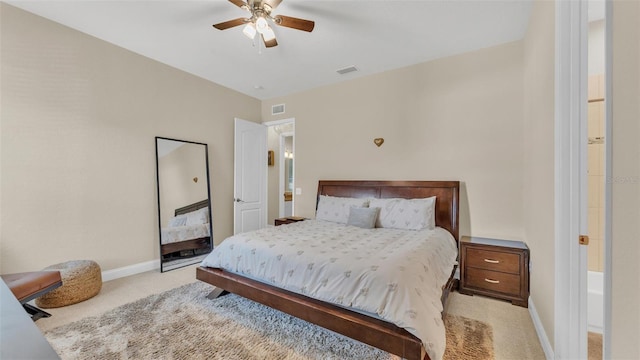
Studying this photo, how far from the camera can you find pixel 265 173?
5.02m

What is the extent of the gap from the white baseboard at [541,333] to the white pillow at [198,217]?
411 cm

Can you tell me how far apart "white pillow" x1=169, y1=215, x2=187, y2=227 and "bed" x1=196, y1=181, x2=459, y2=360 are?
4.70 feet

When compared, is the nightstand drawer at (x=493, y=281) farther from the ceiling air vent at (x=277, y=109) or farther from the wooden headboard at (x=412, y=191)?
the ceiling air vent at (x=277, y=109)

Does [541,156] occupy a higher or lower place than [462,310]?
higher

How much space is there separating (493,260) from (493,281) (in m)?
0.22

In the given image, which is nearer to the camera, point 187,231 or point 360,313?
point 360,313

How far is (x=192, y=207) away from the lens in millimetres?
3906

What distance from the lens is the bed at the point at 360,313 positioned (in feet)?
5.01

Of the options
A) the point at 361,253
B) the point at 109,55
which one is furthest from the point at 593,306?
the point at 109,55

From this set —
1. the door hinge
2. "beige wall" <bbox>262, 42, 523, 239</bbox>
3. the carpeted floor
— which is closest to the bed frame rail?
the carpeted floor

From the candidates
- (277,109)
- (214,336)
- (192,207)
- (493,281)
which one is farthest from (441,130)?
(192,207)

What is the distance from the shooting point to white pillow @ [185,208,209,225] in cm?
388

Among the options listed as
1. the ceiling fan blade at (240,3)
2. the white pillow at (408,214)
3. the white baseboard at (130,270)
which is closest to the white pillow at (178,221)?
the white baseboard at (130,270)

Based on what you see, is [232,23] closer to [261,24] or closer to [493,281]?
[261,24]
